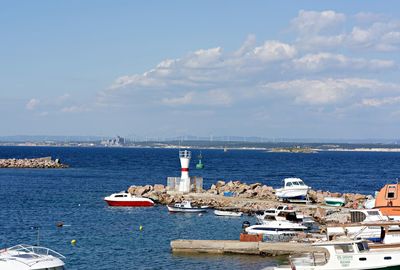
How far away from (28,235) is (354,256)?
28001mm

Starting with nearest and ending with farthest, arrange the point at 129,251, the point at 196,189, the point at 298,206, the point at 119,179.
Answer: the point at 129,251
the point at 298,206
the point at 196,189
the point at 119,179

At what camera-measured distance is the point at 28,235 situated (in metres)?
51.9

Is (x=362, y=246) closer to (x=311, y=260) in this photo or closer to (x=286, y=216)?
(x=311, y=260)

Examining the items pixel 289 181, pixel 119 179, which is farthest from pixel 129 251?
pixel 119 179

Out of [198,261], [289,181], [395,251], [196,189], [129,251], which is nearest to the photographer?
[395,251]

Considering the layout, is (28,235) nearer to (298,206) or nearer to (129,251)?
(129,251)

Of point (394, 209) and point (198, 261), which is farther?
point (394, 209)

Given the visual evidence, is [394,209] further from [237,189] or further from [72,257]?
[237,189]

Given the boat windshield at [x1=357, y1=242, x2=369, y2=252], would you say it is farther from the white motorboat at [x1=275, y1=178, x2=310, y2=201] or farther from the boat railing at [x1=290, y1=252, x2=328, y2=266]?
the white motorboat at [x1=275, y1=178, x2=310, y2=201]

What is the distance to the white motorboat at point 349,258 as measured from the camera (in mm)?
33719

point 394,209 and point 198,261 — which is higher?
point 394,209

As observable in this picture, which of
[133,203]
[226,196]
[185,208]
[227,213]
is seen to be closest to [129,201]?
[133,203]

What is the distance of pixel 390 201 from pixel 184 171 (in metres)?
33.8

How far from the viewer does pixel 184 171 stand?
7938 cm
